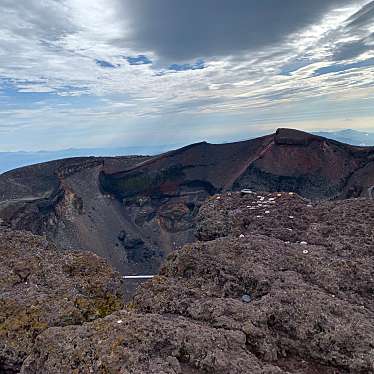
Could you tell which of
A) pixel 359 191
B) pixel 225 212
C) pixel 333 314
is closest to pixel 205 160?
pixel 359 191

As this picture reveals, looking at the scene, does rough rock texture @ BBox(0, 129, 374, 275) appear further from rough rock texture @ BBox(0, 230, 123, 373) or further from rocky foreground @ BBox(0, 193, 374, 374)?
rocky foreground @ BBox(0, 193, 374, 374)

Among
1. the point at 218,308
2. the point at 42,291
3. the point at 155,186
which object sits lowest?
the point at 155,186

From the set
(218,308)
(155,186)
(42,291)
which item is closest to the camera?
(218,308)

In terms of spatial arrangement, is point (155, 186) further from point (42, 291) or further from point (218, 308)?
point (218, 308)

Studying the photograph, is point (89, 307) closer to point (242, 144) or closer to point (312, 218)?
point (312, 218)

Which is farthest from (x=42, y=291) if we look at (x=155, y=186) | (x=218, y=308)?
(x=155, y=186)

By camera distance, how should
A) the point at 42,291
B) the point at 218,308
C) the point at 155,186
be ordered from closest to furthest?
the point at 218,308, the point at 42,291, the point at 155,186

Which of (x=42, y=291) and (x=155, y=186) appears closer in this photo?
(x=42, y=291)
